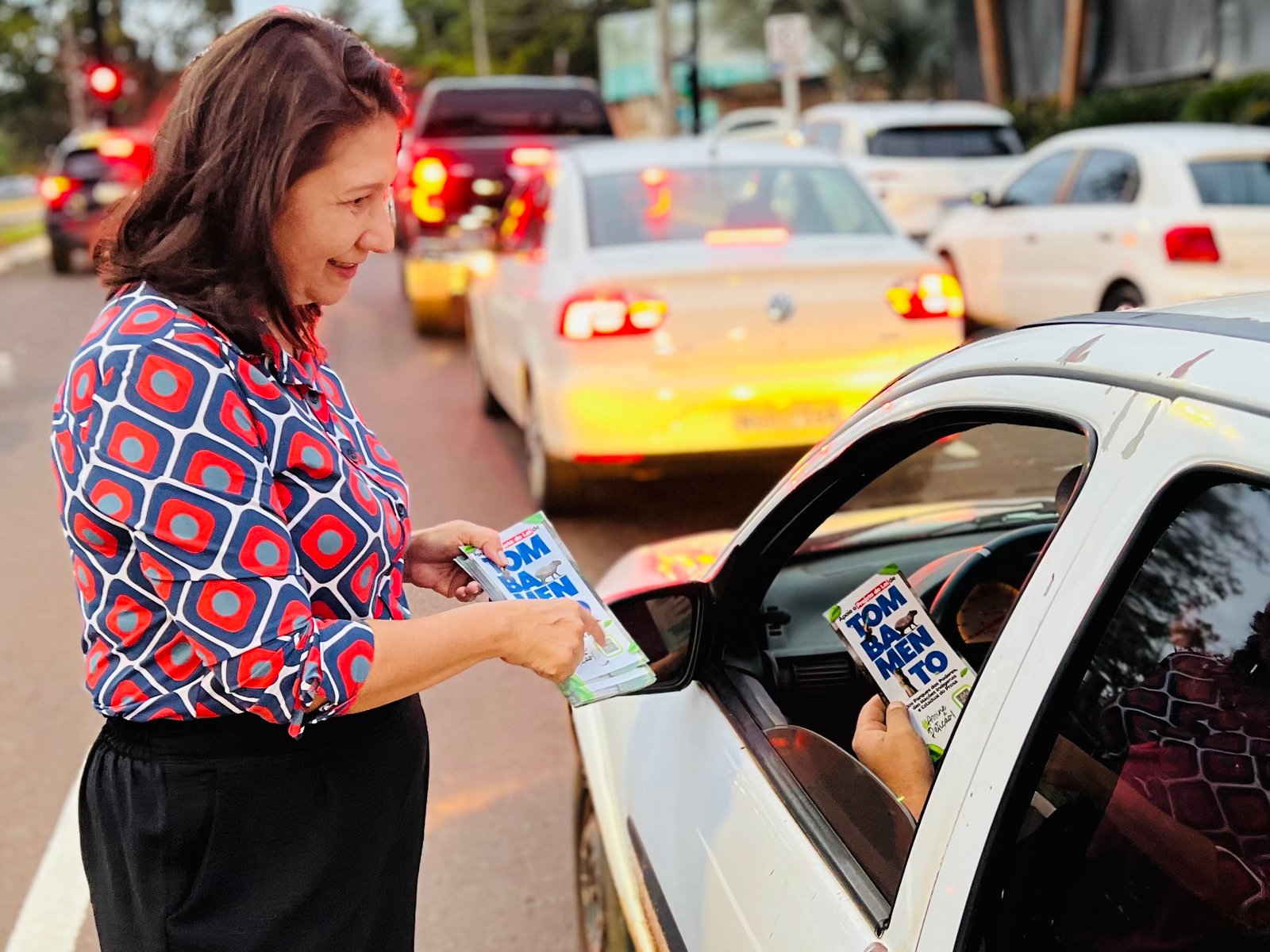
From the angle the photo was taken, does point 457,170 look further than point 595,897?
Yes

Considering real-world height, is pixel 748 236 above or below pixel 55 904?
above

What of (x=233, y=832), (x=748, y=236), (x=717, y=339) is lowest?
(x=717, y=339)

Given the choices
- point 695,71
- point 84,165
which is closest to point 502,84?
point 84,165

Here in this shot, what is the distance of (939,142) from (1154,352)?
42.6 feet

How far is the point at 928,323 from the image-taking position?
5.93 m

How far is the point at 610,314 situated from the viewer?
5812 mm

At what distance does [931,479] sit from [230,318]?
416 centimetres

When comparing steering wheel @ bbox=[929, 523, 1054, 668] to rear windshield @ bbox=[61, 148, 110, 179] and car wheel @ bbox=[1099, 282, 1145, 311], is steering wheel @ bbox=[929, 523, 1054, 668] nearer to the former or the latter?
car wheel @ bbox=[1099, 282, 1145, 311]

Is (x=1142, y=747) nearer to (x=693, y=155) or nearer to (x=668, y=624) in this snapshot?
(x=668, y=624)

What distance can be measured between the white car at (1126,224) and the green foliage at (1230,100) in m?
7.38

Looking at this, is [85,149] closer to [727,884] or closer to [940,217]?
[940,217]

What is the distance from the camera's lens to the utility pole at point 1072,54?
871 inches

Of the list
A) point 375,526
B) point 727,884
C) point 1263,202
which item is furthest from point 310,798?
point 1263,202

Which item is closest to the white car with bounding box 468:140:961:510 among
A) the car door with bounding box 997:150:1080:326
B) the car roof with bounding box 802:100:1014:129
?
the car door with bounding box 997:150:1080:326
